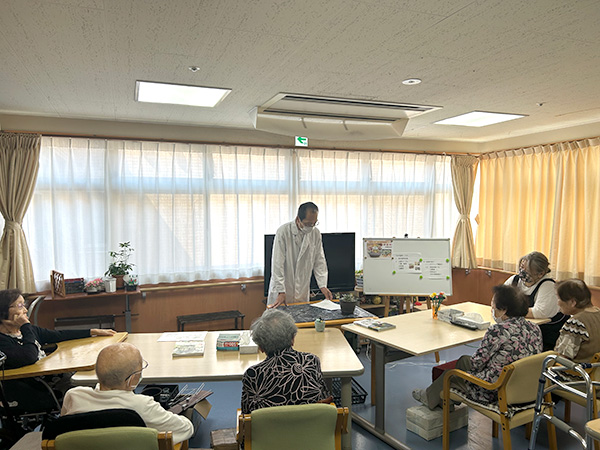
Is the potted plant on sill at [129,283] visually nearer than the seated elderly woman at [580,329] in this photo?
No

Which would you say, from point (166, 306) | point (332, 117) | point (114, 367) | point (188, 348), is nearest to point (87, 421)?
point (114, 367)

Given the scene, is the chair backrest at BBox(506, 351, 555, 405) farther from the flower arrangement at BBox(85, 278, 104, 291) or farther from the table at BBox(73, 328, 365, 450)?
the flower arrangement at BBox(85, 278, 104, 291)

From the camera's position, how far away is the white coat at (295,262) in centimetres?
407

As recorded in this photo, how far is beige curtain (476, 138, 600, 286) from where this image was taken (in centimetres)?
496

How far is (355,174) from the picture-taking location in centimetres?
587

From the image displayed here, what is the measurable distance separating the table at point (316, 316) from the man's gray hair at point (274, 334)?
1.14m

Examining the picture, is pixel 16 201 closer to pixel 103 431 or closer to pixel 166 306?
pixel 166 306

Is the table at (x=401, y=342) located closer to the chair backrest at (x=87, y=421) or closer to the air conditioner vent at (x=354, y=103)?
the chair backrest at (x=87, y=421)

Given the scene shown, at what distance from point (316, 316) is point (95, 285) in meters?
2.57

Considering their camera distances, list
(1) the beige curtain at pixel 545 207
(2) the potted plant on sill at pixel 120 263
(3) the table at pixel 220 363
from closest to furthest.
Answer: (3) the table at pixel 220 363, (2) the potted plant on sill at pixel 120 263, (1) the beige curtain at pixel 545 207

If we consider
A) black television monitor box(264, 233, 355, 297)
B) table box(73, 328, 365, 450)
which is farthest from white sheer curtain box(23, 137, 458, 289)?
table box(73, 328, 365, 450)

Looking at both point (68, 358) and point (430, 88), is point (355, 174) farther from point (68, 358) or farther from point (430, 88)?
point (68, 358)

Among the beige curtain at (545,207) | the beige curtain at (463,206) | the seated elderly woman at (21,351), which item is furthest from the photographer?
the beige curtain at (463,206)

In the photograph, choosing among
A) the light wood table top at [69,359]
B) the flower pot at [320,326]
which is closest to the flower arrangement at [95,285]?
the light wood table top at [69,359]
